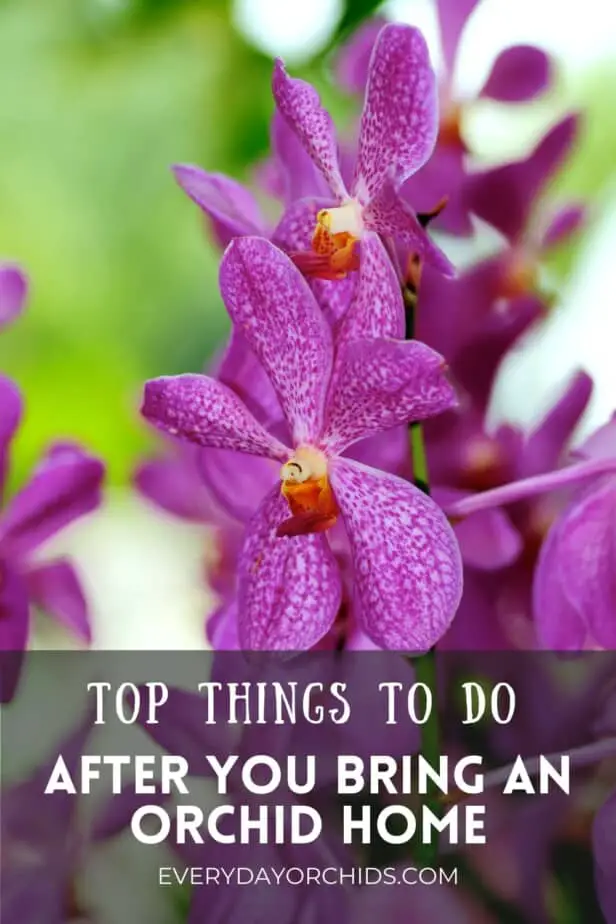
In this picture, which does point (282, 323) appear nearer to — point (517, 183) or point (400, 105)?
point (400, 105)

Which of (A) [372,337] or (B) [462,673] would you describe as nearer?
(A) [372,337]

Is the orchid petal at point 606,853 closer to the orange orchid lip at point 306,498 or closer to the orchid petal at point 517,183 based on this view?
the orange orchid lip at point 306,498

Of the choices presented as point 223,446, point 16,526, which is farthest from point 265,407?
point 16,526

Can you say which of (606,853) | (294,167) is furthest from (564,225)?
(606,853)

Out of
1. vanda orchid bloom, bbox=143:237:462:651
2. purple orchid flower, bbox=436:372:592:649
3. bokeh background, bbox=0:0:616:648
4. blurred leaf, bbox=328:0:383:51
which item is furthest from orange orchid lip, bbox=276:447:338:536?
bokeh background, bbox=0:0:616:648

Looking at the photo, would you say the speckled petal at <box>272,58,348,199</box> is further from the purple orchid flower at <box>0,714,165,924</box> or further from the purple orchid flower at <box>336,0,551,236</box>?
the purple orchid flower at <box>0,714,165,924</box>

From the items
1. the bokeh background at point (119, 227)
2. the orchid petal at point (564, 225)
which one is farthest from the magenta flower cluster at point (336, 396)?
the bokeh background at point (119, 227)

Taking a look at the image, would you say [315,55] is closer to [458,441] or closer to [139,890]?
[458,441]
